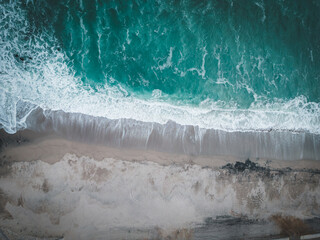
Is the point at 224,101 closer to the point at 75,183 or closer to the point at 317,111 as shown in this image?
the point at 317,111

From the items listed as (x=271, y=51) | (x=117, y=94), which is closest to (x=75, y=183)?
(x=117, y=94)

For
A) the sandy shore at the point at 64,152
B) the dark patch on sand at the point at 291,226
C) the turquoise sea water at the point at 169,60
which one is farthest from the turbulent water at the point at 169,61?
the dark patch on sand at the point at 291,226

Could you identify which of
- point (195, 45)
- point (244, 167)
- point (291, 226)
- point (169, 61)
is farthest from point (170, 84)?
point (291, 226)

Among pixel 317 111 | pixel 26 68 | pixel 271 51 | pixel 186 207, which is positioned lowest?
pixel 186 207

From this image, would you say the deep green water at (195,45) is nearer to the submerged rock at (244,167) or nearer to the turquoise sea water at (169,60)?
the turquoise sea water at (169,60)

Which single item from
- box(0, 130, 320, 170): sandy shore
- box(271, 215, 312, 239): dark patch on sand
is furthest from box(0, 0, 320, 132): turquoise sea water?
box(271, 215, 312, 239): dark patch on sand

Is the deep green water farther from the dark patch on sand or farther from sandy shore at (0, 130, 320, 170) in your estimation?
the dark patch on sand

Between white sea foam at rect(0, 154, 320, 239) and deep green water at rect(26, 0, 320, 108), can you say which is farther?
deep green water at rect(26, 0, 320, 108)
